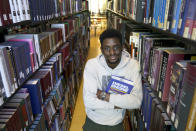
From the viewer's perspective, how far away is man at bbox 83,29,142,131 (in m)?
A: 1.35

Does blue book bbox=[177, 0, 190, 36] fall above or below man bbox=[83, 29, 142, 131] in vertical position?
above

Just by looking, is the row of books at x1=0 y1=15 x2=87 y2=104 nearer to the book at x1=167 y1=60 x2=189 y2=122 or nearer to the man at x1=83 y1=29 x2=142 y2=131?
the man at x1=83 y1=29 x2=142 y2=131

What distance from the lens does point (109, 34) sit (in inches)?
53.0

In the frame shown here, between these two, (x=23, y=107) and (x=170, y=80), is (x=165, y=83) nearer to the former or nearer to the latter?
(x=170, y=80)

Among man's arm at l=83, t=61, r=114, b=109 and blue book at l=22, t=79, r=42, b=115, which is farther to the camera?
man's arm at l=83, t=61, r=114, b=109

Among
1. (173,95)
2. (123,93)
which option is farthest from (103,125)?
(173,95)

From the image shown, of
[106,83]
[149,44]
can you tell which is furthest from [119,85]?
[149,44]

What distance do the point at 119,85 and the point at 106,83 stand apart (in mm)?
129

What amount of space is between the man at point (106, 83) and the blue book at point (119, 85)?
1.9 inches

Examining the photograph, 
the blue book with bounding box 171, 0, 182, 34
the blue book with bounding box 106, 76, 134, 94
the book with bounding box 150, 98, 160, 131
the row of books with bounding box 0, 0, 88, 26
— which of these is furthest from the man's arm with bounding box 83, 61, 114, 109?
the blue book with bounding box 171, 0, 182, 34

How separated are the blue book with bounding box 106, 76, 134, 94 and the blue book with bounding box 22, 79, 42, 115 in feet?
1.97

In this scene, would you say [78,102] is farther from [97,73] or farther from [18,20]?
[18,20]

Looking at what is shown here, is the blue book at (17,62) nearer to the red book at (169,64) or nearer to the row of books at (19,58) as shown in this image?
the row of books at (19,58)

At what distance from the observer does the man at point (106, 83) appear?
135 cm
